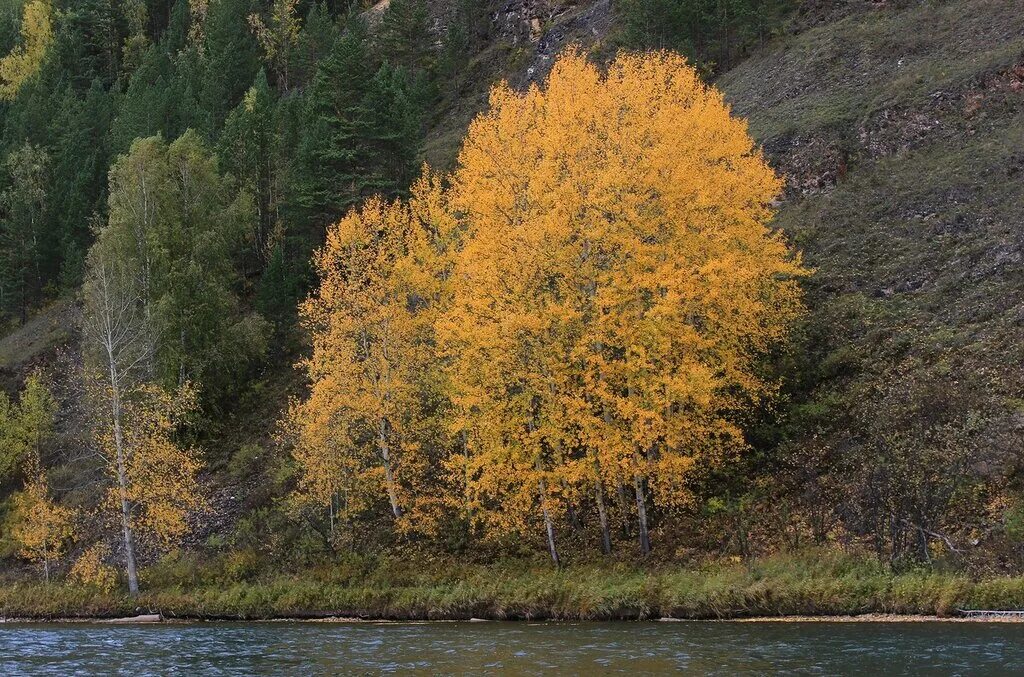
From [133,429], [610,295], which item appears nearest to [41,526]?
[133,429]

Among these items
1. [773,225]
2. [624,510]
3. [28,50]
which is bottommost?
[624,510]

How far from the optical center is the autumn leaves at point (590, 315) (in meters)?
27.3

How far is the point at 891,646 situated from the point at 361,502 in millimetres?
19753

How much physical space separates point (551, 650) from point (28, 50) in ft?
395

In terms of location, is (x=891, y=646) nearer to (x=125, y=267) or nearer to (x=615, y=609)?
(x=615, y=609)

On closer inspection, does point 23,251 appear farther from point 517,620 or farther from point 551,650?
point 551,650

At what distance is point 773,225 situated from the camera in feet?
140

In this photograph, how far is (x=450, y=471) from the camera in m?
35.7

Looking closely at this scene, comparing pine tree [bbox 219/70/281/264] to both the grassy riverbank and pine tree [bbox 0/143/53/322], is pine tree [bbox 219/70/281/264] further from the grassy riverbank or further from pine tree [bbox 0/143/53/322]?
the grassy riverbank

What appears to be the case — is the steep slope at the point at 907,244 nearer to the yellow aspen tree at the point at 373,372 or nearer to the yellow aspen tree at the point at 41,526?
the yellow aspen tree at the point at 373,372

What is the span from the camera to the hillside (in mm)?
27484

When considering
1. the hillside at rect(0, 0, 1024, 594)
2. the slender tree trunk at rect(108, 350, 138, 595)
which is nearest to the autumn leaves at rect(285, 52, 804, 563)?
the hillside at rect(0, 0, 1024, 594)

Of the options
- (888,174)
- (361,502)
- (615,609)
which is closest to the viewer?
(615,609)

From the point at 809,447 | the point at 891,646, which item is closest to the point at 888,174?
the point at 809,447
